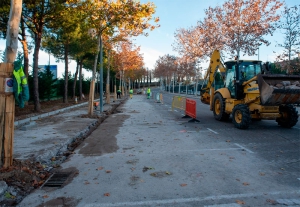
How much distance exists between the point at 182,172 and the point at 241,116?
20.7 feet

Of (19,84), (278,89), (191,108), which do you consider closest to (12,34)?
(19,84)

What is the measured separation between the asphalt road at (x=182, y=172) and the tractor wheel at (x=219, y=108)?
11.7 ft

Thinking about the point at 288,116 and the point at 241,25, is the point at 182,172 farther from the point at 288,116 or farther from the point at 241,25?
the point at 241,25

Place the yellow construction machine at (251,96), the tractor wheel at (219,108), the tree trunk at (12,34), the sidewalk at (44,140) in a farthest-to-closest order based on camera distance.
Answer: the tractor wheel at (219,108) < the yellow construction machine at (251,96) < the sidewalk at (44,140) < the tree trunk at (12,34)

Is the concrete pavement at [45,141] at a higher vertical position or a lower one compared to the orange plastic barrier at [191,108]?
lower

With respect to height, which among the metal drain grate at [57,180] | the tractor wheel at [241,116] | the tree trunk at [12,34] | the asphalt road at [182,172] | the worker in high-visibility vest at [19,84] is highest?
the tree trunk at [12,34]

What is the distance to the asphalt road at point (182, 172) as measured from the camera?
473cm

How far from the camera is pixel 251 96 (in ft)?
38.7

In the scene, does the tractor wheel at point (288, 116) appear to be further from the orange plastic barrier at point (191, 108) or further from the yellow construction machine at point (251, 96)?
the orange plastic barrier at point (191, 108)

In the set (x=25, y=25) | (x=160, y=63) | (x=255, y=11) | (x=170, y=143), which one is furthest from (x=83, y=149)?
(x=160, y=63)

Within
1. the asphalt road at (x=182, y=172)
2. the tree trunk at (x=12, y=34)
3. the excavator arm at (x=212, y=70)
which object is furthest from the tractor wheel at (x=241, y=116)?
the tree trunk at (x=12, y=34)

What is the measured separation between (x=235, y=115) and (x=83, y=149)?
6.41 metres

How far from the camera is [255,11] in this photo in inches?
1175

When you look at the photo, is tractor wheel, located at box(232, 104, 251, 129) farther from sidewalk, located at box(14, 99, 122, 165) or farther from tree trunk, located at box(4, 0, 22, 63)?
tree trunk, located at box(4, 0, 22, 63)
